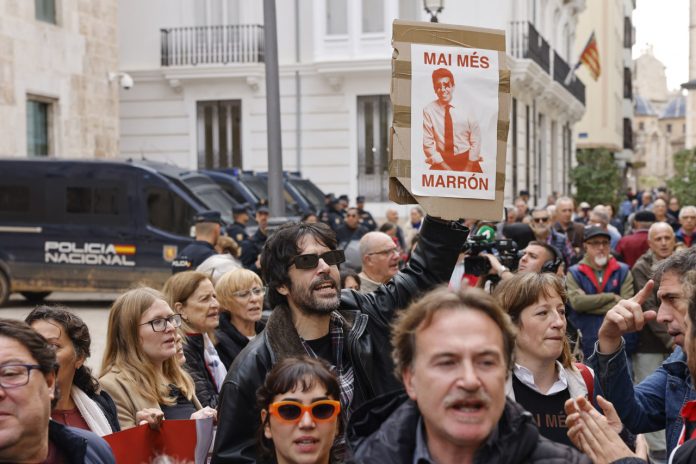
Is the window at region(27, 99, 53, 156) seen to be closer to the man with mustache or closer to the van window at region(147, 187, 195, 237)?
the van window at region(147, 187, 195, 237)

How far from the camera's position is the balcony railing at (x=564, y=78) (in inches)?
1444

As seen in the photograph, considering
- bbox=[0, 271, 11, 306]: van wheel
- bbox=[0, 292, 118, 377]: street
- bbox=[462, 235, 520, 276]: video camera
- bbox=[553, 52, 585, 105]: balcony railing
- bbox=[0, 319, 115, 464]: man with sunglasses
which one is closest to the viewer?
bbox=[0, 319, 115, 464]: man with sunglasses

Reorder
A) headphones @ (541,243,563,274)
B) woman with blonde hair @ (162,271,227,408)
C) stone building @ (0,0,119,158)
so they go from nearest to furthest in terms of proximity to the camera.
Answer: woman with blonde hair @ (162,271,227,408) < headphones @ (541,243,563,274) < stone building @ (0,0,119,158)

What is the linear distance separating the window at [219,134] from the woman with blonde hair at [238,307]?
71.0 feet

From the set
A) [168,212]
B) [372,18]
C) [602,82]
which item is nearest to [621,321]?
[168,212]

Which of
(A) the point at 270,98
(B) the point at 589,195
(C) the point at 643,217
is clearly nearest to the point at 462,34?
(A) the point at 270,98

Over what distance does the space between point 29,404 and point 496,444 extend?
1443 mm

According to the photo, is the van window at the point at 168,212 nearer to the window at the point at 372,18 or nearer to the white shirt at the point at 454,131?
the window at the point at 372,18

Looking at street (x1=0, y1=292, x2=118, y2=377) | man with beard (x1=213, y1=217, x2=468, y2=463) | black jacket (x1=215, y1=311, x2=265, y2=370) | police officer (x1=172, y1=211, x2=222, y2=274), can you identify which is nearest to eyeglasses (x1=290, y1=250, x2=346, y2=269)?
man with beard (x1=213, y1=217, x2=468, y2=463)

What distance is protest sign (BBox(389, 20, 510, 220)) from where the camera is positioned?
434 cm

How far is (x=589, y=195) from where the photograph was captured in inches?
1444

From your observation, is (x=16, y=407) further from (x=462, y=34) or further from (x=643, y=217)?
(x=643, y=217)

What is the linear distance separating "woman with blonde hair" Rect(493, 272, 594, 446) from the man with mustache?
1.66m

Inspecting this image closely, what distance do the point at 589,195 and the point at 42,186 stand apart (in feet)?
73.8
